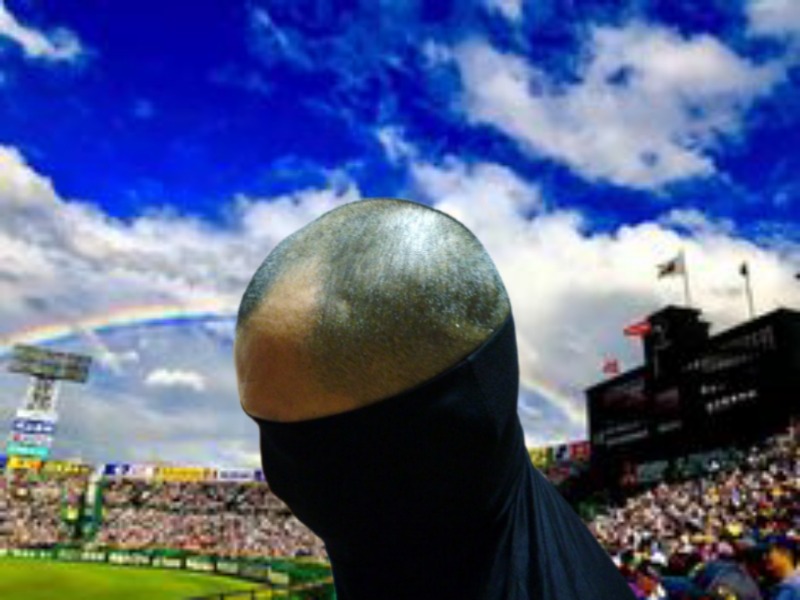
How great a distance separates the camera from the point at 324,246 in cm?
112

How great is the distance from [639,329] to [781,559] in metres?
37.5

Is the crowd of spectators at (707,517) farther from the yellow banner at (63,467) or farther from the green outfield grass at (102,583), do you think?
the yellow banner at (63,467)

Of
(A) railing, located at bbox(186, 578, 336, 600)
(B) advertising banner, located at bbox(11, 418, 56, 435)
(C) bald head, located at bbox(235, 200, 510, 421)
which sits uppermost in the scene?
(B) advertising banner, located at bbox(11, 418, 56, 435)

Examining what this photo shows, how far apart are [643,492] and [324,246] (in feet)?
129

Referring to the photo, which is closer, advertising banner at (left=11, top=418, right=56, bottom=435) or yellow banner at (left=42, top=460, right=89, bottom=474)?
yellow banner at (left=42, top=460, right=89, bottom=474)

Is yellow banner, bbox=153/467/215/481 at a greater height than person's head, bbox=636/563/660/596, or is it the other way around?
yellow banner, bbox=153/467/215/481

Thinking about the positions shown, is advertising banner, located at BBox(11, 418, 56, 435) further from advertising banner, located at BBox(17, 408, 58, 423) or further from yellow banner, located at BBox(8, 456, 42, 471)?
yellow banner, located at BBox(8, 456, 42, 471)

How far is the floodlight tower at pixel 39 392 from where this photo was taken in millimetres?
81188

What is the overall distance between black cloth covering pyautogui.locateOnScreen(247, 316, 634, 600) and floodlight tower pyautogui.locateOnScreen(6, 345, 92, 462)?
9078 centimetres

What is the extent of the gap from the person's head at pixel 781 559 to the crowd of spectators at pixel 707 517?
124 mm

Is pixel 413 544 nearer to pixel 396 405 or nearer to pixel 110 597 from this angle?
pixel 396 405

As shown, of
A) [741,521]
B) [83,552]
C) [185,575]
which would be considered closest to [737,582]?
[741,521]

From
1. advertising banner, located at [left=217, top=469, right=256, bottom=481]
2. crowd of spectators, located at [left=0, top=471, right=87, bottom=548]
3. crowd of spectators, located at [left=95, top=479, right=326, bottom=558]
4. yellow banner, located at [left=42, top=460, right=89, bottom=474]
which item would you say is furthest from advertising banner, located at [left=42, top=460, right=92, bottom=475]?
advertising banner, located at [left=217, top=469, right=256, bottom=481]

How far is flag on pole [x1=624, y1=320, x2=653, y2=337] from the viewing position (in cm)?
4088
